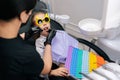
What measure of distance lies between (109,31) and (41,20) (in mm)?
509

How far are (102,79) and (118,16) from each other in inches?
21.5

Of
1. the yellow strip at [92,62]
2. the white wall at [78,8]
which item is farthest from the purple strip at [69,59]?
the white wall at [78,8]

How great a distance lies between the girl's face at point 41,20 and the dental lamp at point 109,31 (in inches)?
12.1

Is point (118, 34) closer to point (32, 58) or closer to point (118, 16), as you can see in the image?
point (118, 16)

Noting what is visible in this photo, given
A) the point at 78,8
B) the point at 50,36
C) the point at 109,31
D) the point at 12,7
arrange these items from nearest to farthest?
the point at 12,7, the point at 50,36, the point at 109,31, the point at 78,8

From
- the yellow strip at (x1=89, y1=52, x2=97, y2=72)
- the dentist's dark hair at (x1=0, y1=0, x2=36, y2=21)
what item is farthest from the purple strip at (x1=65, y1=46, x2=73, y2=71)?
the dentist's dark hair at (x1=0, y1=0, x2=36, y2=21)

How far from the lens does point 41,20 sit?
1470mm

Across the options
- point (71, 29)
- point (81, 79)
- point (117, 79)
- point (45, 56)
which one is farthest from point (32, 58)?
point (71, 29)

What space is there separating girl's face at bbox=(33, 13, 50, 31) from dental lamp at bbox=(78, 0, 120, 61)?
31 cm

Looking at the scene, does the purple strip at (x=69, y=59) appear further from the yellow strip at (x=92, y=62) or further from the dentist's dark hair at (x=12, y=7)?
the dentist's dark hair at (x=12, y=7)

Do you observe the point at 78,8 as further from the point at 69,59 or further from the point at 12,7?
the point at 12,7

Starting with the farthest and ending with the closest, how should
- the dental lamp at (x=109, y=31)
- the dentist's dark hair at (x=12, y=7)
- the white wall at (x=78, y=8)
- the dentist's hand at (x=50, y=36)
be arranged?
the white wall at (x=78, y=8) < the dental lamp at (x=109, y=31) < the dentist's hand at (x=50, y=36) < the dentist's dark hair at (x=12, y=7)

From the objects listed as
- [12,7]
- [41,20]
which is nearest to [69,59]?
[41,20]

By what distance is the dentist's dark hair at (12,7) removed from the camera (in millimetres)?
905
